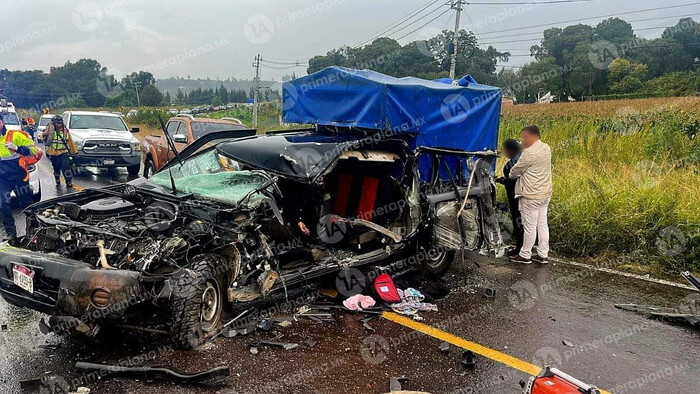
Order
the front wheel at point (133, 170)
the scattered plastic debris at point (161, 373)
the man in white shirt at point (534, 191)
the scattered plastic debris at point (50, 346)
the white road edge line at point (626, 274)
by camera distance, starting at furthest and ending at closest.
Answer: the front wheel at point (133, 170) < the man in white shirt at point (534, 191) < the white road edge line at point (626, 274) < the scattered plastic debris at point (50, 346) < the scattered plastic debris at point (161, 373)

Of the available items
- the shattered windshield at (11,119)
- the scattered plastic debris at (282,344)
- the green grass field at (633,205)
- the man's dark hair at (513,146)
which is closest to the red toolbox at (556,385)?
the scattered plastic debris at (282,344)

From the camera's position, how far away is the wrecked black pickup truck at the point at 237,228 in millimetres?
3449

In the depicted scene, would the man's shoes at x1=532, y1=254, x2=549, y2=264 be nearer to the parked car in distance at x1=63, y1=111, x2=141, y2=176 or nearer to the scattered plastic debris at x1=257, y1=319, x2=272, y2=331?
the scattered plastic debris at x1=257, y1=319, x2=272, y2=331

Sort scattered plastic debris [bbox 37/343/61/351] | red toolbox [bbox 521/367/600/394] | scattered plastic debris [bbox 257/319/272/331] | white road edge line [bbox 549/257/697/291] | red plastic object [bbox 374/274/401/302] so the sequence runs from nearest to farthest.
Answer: red toolbox [bbox 521/367/600/394] → scattered plastic debris [bbox 37/343/61/351] → scattered plastic debris [bbox 257/319/272/331] → red plastic object [bbox 374/274/401/302] → white road edge line [bbox 549/257/697/291]

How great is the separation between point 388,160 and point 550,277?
2.54 metres

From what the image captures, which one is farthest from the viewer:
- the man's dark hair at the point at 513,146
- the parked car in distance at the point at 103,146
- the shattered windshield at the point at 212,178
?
the parked car in distance at the point at 103,146

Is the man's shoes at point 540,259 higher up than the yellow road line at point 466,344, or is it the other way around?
the yellow road line at point 466,344

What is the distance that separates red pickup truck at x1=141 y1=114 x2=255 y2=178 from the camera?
10398 mm

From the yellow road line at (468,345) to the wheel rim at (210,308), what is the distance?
60.2 inches

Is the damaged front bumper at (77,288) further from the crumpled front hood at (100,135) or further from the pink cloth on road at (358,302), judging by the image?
the crumpled front hood at (100,135)

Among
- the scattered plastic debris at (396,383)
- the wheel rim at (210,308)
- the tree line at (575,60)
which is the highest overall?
the tree line at (575,60)

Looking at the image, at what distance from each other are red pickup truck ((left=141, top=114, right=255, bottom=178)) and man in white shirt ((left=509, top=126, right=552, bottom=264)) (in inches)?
230

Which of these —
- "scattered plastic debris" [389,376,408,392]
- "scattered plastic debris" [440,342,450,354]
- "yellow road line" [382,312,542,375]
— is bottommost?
"yellow road line" [382,312,542,375]

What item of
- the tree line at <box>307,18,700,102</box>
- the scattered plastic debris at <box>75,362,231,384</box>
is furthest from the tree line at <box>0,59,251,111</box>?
the scattered plastic debris at <box>75,362,231,384</box>
